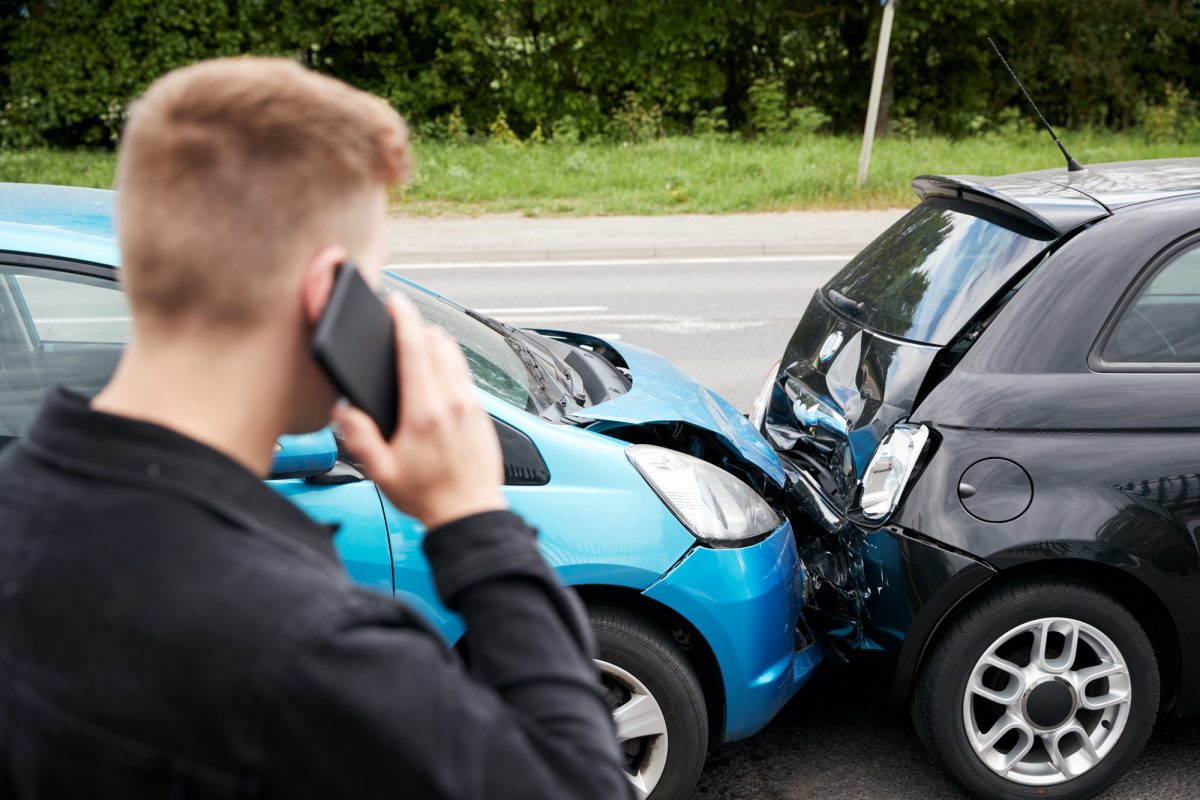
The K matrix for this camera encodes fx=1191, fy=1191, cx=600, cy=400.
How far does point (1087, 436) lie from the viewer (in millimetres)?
3123

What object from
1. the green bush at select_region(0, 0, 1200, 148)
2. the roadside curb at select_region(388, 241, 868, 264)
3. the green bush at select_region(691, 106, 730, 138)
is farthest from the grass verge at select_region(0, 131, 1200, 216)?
the roadside curb at select_region(388, 241, 868, 264)

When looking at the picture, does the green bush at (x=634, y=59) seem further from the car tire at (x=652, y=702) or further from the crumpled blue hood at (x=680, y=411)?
the car tire at (x=652, y=702)

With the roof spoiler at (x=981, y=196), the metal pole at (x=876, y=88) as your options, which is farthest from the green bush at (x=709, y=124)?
the roof spoiler at (x=981, y=196)

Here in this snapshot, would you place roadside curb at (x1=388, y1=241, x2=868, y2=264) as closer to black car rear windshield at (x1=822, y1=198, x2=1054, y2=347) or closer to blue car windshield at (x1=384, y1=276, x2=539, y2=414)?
black car rear windshield at (x1=822, y1=198, x2=1054, y2=347)

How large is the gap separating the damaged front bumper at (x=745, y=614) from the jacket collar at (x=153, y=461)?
197cm

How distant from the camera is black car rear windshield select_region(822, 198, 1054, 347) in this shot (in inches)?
134

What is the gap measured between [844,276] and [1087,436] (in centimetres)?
135

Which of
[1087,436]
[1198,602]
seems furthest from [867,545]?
[1198,602]

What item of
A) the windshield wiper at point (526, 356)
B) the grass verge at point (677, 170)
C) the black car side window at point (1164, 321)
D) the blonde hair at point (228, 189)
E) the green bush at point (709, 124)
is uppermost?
the blonde hair at point (228, 189)

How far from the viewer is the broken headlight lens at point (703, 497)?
3010mm

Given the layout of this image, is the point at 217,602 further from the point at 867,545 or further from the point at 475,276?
the point at 475,276

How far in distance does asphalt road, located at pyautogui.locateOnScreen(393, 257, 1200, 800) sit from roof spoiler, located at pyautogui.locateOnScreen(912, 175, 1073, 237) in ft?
4.67

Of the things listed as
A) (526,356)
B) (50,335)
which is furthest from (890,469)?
(50,335)

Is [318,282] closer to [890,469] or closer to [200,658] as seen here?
[200,658]
